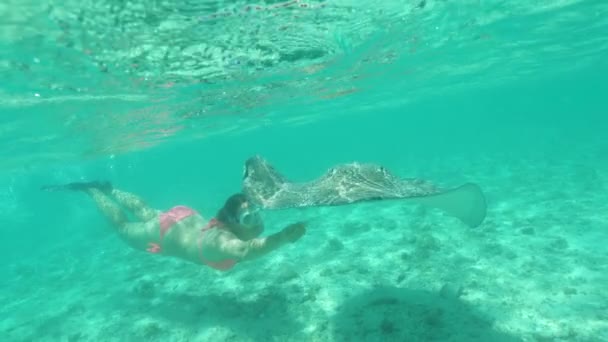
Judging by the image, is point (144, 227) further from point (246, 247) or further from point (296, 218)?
point (296, 218)

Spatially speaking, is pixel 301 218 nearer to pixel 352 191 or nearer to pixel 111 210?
pixel 111 210

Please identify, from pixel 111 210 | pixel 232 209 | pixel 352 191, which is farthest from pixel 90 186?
pixel 352 191

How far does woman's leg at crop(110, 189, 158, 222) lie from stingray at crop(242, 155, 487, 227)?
7657mm

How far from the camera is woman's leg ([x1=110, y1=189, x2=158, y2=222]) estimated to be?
13.3 meters

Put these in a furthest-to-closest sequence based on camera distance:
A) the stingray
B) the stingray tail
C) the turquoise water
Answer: the turquoise water, the stingray tail, the stingray

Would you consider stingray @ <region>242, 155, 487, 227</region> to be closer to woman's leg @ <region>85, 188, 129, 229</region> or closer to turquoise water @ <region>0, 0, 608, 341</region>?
turquoise water @ <region>0, 0, 608, 341</region>

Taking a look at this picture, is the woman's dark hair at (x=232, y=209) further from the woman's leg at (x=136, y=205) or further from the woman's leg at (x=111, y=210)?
the woman's leg at (x=111, y=210)

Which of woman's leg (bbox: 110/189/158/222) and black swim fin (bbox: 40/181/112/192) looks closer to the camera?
woman's leg (bbox: 110/189/158/222)

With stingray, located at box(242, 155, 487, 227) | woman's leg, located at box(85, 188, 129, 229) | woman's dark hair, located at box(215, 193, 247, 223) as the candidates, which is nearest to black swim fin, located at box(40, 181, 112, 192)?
woman's leg, located at box(85, 188, 129, 229)

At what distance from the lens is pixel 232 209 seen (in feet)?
23.7

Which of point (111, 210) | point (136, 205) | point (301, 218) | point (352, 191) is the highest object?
point (352, 191)

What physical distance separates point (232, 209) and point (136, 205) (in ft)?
28.5

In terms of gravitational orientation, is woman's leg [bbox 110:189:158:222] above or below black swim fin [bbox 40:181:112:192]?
below

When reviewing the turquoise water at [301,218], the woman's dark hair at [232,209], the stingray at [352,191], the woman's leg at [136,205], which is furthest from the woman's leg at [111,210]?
the stingray at [352,191]
